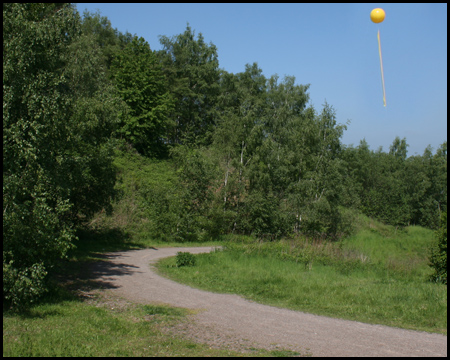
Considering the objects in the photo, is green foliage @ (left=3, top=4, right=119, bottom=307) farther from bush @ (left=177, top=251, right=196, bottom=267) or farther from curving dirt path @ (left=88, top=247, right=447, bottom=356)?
bush @ (left=177, top=251, right=196, bottom=267)

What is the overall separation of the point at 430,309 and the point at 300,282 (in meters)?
4.07

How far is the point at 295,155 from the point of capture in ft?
100

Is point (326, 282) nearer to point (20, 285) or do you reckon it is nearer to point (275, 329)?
point (275, 329)

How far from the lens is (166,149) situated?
143ft

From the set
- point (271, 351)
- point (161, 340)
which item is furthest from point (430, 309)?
point (161, 340)

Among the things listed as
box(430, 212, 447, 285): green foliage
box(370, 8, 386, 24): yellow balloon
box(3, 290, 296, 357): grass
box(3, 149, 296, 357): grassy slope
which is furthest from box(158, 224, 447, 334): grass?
box(370, 8, 386, 24): yellow balloon

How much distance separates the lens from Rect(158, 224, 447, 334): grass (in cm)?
986

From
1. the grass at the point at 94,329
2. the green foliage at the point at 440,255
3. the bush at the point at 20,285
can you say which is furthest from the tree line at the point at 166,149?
the green foliage at the point at 440,255

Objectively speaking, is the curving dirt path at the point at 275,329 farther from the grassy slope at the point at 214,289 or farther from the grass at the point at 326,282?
the grass at the point at 326,282

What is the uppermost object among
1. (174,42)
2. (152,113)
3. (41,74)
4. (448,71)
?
(174,42)

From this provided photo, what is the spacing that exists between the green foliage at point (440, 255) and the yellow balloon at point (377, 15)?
9.32m

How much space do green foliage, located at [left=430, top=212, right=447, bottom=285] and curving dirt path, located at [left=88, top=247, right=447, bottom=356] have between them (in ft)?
21.7

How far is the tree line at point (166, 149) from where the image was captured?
9.24 m

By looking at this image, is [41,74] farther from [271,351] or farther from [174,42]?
[174,42]
